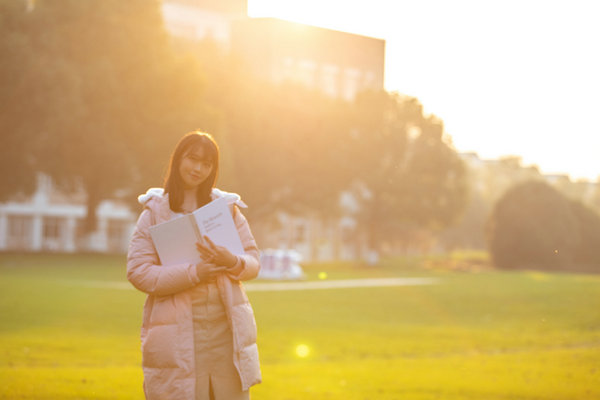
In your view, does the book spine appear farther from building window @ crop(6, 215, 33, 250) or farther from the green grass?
building window @ crop(6, 215, 33, 250)

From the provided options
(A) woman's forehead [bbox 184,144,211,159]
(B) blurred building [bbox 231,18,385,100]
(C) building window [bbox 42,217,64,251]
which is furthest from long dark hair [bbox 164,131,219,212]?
(C) building window [bbox 42,217,64,251]

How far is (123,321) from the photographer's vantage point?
17500 millimetres

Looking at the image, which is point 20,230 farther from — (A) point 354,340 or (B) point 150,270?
(B) point 150,270

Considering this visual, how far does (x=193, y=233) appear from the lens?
12.8ft

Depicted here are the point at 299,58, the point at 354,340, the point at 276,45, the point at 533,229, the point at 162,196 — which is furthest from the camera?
the point at 299,58

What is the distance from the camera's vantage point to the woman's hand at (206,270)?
12.5 ft

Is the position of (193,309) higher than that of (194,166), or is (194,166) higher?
(194,166)

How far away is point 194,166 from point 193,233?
12.9 inches

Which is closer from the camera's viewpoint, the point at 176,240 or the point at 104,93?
the point at 176,240

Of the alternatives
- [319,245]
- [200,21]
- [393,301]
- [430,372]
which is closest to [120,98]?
[393,301]

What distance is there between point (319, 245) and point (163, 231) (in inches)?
2893

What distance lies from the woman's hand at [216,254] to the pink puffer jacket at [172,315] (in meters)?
0.08

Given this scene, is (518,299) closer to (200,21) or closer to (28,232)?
(200,21)

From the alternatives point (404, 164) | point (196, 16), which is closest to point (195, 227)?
point (404, 164)
